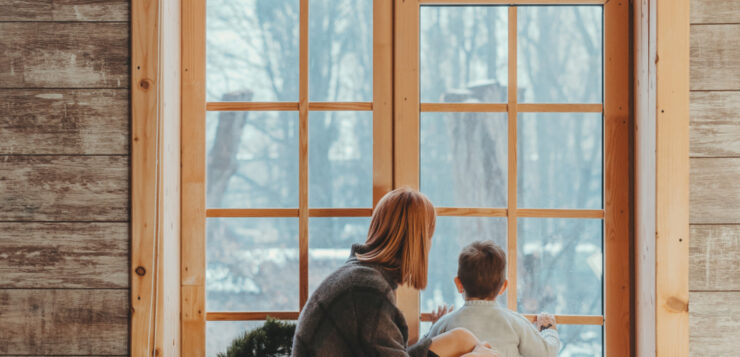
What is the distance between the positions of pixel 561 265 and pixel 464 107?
0.58 m

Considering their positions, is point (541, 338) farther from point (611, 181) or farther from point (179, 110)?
point (179, 110)

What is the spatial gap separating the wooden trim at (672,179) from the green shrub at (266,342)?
1.06 meters

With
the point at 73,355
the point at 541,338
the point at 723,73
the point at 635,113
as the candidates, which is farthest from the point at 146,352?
the point at 723,73

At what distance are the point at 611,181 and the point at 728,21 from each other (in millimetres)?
550

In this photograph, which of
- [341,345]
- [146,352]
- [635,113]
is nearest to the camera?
[341,345]

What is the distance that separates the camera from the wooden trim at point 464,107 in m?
1.86

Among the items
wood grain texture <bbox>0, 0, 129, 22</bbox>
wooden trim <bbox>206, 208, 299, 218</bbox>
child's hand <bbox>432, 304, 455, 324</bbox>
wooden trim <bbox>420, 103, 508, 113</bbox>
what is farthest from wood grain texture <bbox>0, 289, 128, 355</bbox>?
wooden trim <bbox>420, 103, 508, 113</bbox>

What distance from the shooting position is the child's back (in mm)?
1688

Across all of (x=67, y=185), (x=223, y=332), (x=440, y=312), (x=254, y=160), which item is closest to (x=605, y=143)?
(x=440, y=312)

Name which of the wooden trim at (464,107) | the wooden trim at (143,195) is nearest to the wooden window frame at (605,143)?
the wooden trim at (464,107)

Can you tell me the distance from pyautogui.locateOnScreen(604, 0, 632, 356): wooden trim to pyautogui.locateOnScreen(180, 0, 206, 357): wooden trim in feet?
4.12

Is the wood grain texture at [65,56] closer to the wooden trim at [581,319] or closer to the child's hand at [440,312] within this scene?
the child's hand at [440,312]

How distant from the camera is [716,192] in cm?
167

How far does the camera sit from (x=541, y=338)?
172cm
